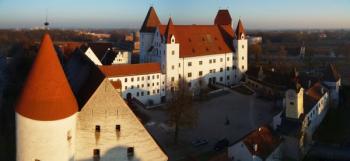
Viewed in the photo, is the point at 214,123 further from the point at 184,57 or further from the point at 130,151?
the point at 130,151

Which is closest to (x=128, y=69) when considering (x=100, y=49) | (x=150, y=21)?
(x=150, y=21)

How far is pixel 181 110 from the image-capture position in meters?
34.6

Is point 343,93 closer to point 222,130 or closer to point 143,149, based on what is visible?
point 222,130

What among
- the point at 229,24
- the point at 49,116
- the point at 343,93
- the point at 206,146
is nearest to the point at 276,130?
the point at 206,146

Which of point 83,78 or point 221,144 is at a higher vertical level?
point 83,78

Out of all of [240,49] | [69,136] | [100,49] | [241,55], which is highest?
[100,49]

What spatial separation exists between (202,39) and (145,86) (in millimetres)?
12970

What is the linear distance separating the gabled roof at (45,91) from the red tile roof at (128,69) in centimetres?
2566

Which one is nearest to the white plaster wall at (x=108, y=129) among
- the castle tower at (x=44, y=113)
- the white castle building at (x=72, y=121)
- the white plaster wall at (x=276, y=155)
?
the white castle building at (x=72, y=121)

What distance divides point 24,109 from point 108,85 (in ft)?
13.3

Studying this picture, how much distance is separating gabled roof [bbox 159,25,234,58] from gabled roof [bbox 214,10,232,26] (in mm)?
2282

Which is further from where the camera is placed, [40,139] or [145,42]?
[145,42]

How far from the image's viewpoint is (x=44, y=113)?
1750 cm

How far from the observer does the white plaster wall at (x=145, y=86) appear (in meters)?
46.0
